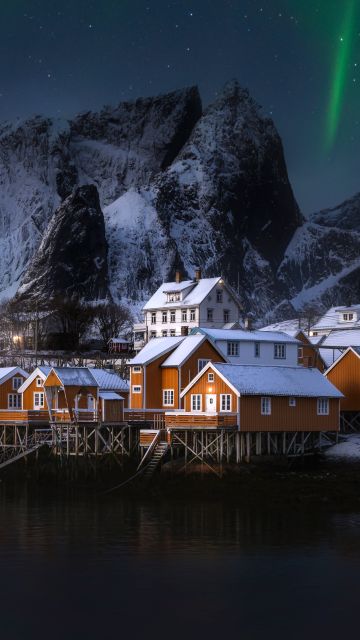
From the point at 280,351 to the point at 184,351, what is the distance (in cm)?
873

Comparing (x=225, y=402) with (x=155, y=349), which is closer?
(x=225, y=402)

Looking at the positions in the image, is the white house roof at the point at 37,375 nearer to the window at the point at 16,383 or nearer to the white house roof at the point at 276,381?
the window at the point at 16,383

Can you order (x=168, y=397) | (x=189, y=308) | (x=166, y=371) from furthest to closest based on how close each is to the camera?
1. (x=189, y=308)
2. (x=166, y=371)
3. (x=168, y=397)

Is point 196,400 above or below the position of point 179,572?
above

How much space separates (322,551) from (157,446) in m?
22.8

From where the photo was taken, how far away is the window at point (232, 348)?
7150 centimetres

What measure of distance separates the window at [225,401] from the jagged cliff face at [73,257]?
373 feet

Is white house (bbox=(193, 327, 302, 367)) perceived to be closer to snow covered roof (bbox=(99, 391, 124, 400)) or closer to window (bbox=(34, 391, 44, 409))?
snow covered roof (bbox=(99, 391, 124, 400))

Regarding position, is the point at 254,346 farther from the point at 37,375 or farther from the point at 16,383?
the point at 16,383

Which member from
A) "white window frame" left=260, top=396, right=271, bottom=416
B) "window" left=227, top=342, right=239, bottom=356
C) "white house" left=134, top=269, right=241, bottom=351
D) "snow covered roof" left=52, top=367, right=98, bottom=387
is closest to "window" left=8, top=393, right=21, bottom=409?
"snow covered roof" left=52, top=367, right=98, bottom=387

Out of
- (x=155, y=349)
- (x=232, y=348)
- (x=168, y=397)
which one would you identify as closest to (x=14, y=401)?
(x=155, y=349)

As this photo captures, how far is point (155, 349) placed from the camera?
228 ft

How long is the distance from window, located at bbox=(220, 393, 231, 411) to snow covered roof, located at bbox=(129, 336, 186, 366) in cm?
967

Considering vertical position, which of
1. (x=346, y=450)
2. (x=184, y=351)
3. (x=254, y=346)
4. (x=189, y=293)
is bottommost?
(x=346, y=450)
